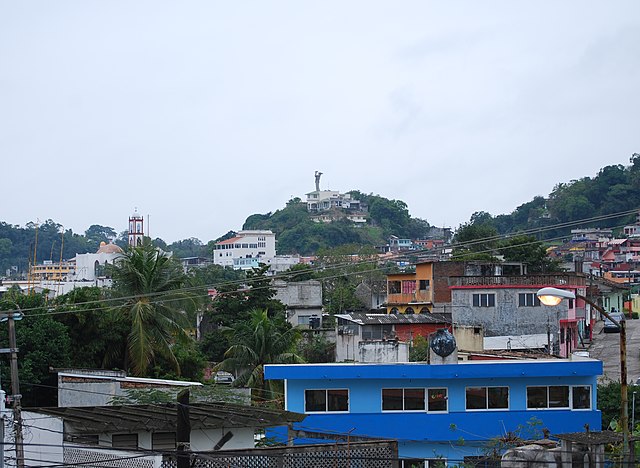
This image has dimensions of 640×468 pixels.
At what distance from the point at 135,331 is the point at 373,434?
11.2 m

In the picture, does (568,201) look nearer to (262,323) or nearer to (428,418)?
(262,323)

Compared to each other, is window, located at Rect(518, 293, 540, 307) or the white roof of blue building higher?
window, located at Rect(518, 293, 540, 307)

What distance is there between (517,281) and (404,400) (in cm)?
1621

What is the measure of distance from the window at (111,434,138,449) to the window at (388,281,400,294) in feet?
132

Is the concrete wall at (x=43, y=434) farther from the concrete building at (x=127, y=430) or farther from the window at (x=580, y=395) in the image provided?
the window at (x=580, y=395)

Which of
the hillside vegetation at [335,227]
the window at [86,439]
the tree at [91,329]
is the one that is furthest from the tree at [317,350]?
the hillside vegetation at [335,227]

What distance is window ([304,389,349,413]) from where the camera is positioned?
957 inches

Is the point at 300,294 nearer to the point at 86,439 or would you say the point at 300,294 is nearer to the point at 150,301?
the point at 150,301

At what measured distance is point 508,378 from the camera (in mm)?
24203

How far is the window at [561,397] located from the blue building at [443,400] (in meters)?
0.02

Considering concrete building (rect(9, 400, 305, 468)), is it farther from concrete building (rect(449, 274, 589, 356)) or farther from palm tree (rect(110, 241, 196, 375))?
concrete building (rect(449, 274, 589, 356))

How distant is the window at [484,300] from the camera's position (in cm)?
3962

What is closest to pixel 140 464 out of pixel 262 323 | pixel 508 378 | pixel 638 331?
pixel 508 378

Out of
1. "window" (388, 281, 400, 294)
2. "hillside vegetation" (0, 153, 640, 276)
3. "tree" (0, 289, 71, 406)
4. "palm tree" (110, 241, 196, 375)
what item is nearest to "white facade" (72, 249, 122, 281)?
"hillside vegetation" (0, 153, 640, 276)
